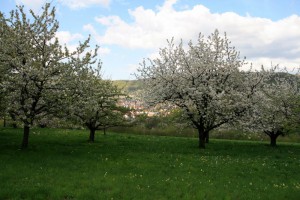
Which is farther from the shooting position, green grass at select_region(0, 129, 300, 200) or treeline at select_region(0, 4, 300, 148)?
treeline at select_region(0, 4, 300, 148)

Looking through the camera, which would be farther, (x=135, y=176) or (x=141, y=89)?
(x=141, y=89)

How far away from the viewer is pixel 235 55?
33188 mm

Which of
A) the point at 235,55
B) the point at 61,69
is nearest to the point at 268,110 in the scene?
the point at 235,55

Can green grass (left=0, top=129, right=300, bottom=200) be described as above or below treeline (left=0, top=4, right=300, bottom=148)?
below

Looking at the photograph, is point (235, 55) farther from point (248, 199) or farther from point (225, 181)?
point (248, 199)

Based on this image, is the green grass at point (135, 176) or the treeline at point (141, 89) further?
the treeline at point (141, 89)

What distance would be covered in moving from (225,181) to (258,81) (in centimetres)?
1849

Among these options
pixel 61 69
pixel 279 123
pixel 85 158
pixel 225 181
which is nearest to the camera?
pixel 225 181

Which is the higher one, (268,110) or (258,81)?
(258,81)

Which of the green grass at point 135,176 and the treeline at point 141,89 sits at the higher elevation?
the treeline at point 141,89

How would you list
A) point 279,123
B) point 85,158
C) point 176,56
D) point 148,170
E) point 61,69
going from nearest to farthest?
point 148,170 → point 85,158 → point 61,69 → point 176,56 → point 279,123

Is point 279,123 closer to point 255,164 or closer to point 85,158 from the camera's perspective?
point 255,164

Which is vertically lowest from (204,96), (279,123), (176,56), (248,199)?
(248,199)

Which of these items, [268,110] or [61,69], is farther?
[268,110]
